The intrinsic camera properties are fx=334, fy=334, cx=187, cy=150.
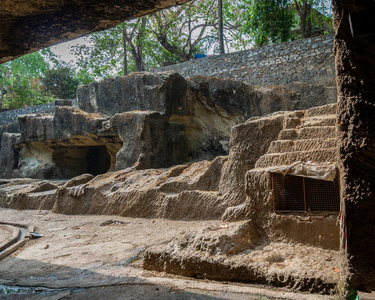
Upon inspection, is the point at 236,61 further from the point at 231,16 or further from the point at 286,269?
the point at 286,269

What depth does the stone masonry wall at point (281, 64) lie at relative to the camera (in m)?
12.0

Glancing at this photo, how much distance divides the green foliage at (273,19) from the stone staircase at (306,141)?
1127cm

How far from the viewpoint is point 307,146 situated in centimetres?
421

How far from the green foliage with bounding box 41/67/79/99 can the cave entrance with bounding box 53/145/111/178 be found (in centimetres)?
894

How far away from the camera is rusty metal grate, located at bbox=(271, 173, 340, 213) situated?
343cm

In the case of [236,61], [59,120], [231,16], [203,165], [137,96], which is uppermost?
[231,16]

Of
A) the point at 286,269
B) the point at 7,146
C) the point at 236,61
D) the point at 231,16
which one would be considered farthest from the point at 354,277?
the point at 231,16

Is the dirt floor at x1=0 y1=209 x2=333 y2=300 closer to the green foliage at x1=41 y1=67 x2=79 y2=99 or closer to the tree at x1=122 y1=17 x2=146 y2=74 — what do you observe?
the tree at x1=122 y1=17 x2=146 y2=74

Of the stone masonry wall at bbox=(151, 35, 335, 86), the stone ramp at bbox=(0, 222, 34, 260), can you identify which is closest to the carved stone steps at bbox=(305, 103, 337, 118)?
the stone ramp at bbox=(0, 222, 34, 260)

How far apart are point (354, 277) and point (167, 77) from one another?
8792mm

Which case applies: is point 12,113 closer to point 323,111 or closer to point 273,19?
point 273,19

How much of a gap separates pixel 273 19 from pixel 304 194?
1363 cm

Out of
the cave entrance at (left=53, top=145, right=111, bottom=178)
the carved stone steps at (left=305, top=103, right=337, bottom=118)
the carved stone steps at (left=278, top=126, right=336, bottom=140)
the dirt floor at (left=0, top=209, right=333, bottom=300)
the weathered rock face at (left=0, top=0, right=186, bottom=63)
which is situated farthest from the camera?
the cave entrance at (left=53, top=145, right=111, bottom=178)

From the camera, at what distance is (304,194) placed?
3535 mm
